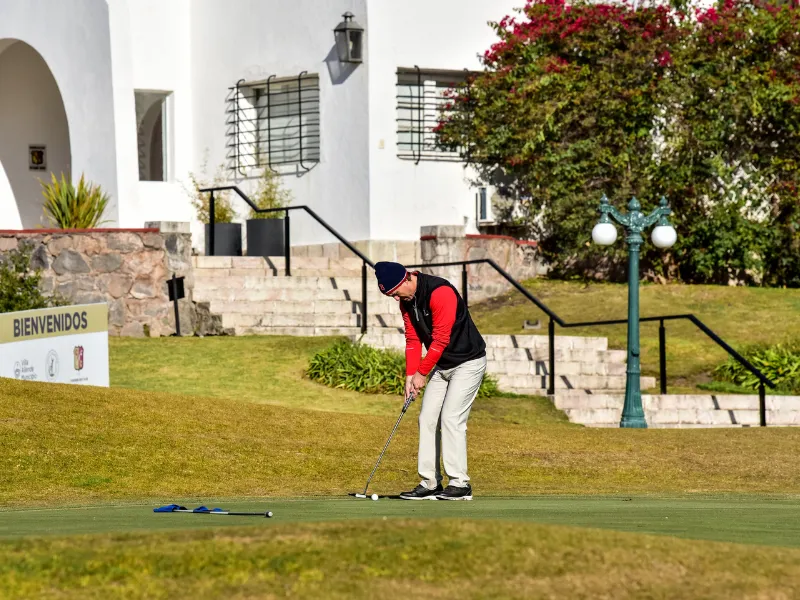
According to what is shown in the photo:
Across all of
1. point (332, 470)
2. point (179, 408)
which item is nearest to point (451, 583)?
point (332, 470)

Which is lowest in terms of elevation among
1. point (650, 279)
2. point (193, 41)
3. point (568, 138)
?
point (650, 279)

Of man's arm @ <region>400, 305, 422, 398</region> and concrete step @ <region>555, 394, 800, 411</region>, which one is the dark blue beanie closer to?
man's arm @ <region>400, 305, 422, 398</region>

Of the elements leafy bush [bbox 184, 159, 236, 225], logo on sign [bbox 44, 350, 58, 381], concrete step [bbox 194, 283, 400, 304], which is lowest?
logo on sign [bbox 44, 350, 58, 381]

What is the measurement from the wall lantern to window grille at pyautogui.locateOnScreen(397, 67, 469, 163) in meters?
0.86

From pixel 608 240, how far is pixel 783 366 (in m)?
3.84

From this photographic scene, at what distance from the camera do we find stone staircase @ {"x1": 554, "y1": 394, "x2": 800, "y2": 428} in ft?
60.5

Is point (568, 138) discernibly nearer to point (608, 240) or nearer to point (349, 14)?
point (349, 14)

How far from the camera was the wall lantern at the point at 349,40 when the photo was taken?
24656 millimetres

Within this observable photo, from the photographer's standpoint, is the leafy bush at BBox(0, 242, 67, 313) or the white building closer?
the leafy bush at BBox(0, 242, 67, 313)

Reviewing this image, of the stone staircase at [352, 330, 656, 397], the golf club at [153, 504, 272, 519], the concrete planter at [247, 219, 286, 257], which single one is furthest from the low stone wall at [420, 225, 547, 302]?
the golf club at [153, 504, 272, 519]

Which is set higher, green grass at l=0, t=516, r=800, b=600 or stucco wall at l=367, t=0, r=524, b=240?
stucco wall at l=367, t=0, r=524, b=240

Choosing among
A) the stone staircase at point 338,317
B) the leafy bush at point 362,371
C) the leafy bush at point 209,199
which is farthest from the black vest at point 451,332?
the leafy bush at point 209,199

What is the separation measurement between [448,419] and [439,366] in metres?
0.38

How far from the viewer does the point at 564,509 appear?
9.87m
